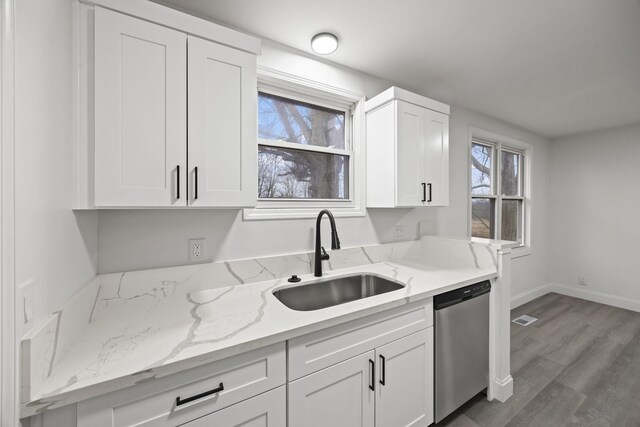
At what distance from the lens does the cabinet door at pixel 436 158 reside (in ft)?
7.01

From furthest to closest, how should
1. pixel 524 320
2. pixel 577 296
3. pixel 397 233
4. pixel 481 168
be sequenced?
pixel 577 296, pixel 481 168, pixel 524 320, pixel 397 233

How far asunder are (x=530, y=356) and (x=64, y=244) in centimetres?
343

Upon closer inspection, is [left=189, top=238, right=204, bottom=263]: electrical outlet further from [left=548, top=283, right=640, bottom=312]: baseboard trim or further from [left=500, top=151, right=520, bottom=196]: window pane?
[left=548, top=283, right=640, bottom=312]: baseboard trim

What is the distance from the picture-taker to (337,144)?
218 cm

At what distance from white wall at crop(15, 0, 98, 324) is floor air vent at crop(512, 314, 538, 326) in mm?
4033

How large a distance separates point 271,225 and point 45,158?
1.13 metres

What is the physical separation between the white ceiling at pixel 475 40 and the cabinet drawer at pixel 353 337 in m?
1.65

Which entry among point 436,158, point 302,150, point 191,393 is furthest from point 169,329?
point 436,158

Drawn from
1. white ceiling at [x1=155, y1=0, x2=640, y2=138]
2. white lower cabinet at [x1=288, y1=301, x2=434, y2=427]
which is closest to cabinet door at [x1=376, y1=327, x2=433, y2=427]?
white lower cabinet at [x1=288, y1=301, x2=434, y2=427]

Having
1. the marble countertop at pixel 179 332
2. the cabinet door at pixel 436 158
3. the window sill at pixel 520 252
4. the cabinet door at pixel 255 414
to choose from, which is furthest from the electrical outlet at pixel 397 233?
the window sill at pixel 520 252

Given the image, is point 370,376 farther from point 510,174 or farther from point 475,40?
point 510,174

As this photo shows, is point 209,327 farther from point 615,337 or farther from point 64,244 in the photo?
point 615,337

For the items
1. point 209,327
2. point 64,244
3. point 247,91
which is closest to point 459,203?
point 247,91

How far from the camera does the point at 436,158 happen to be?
219cm
